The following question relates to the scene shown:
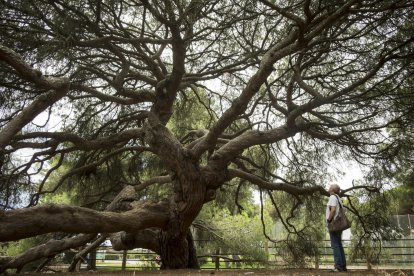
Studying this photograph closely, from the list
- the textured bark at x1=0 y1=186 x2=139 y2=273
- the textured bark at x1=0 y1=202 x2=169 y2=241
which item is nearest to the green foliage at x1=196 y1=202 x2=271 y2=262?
the textured bark at x1=0 y1=186 x2=139 y2=273

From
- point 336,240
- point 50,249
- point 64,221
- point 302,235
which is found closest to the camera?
point 64,221

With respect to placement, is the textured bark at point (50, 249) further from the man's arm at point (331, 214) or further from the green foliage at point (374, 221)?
the green foliage at point (374, 221)

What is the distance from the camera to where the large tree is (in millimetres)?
3172

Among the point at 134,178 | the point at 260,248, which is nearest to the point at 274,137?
the point at 134,178

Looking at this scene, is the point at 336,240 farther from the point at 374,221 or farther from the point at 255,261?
the point at 255,261

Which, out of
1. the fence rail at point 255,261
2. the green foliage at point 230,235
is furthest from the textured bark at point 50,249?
the green foliage at point 230,235

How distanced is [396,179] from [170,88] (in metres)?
3.21

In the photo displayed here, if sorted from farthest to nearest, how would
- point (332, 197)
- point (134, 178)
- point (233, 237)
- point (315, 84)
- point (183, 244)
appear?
point (233, 237) < point (134, 178) < point (315, 84) < point (183, 244) < point (332, 197)

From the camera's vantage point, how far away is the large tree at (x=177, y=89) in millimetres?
3172

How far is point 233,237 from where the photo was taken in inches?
297

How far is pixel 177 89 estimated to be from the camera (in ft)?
15.0

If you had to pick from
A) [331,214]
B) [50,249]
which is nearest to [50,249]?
[50,249]

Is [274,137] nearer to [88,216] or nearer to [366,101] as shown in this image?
[366,101]

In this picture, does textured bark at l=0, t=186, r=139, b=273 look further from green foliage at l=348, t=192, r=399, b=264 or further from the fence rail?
green foliage at l=348, t=192, r=399, b=264
